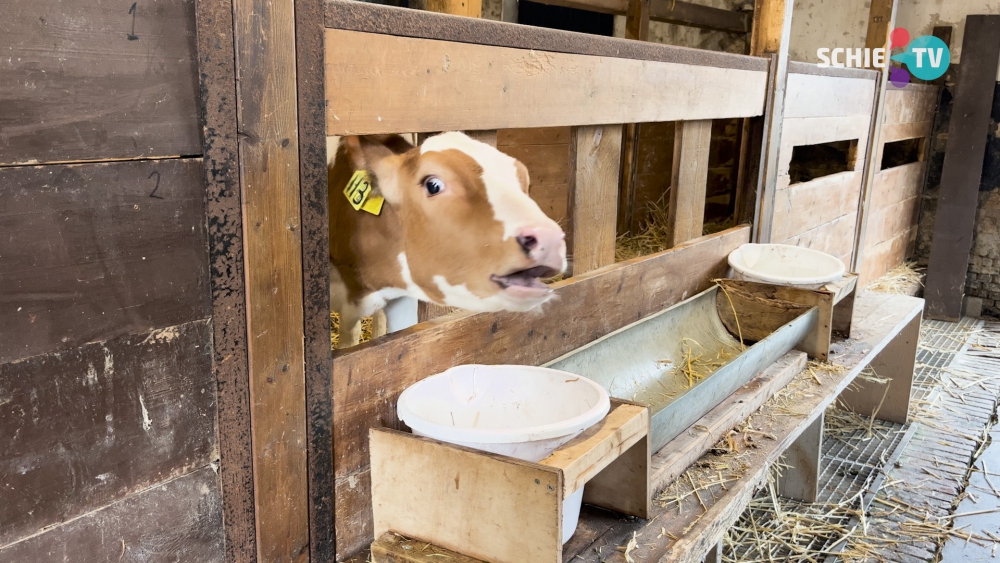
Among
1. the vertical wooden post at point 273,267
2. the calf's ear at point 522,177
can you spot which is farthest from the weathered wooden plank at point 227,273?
the calf's ear at point 522,177

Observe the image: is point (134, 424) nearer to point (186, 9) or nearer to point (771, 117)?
point (186, 9)

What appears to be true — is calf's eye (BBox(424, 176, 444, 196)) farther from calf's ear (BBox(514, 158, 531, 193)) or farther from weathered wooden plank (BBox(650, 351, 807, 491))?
weathered wooden plank (BBox(650, 351, 807, 491))

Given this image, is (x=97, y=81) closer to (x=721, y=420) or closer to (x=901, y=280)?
(x=721, y=420)

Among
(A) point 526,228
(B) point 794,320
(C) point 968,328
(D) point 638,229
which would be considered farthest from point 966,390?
(A) point 526,228

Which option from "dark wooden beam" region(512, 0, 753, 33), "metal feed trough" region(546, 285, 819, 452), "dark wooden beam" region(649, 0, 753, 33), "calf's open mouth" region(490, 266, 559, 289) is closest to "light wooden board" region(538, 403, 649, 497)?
"metal feed trough" region(546, 285, 819, 452)

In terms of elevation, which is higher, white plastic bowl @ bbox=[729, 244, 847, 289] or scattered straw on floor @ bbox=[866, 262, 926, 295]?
white plastic bowl @ bbox=[729, 244, 847, 289]

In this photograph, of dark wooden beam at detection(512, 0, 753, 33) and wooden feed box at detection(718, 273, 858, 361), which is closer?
wooden feed box at detection(718, 273, 858, 361)

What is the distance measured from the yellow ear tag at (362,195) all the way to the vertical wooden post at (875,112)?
13.8ft

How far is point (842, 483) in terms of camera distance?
11.6 feet

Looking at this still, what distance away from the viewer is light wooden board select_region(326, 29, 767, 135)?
1.50 m

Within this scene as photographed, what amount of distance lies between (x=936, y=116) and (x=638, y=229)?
10.8 ft

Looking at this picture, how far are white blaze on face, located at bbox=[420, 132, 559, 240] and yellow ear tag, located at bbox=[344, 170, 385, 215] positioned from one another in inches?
5.5

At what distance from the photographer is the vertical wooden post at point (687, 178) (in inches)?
117

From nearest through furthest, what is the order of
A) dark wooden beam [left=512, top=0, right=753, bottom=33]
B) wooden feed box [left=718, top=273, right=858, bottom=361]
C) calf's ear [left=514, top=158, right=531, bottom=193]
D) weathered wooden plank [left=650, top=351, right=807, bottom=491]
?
calf's ear [left=514, top=158, right=531, bottom=193] < weathered wooden plank [left=650, top=351, right=807, bottom=491] < wooden feed box [left=718, top=273, right=858, bottom=361] < dark wooden beam [left=512, top=0, right=753, bottom=33]
